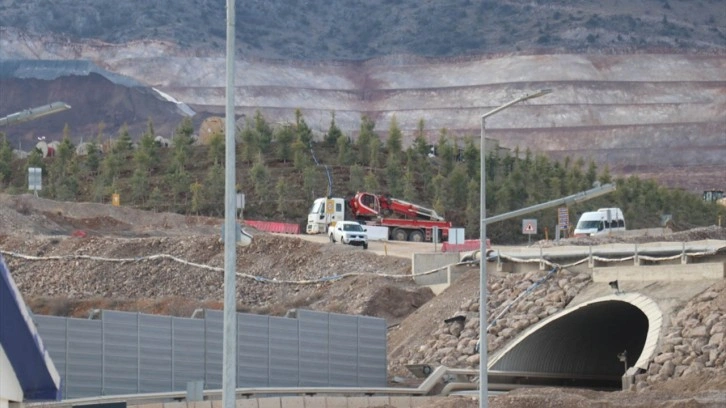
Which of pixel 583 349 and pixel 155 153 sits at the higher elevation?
pixel 155 153

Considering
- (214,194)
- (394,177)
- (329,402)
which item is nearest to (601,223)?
(394,177)

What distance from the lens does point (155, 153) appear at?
114188mm

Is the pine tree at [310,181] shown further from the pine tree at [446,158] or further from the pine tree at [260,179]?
the pine tree at [446,158]

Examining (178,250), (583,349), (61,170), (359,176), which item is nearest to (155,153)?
(61,170)

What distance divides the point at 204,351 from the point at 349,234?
36611 mm

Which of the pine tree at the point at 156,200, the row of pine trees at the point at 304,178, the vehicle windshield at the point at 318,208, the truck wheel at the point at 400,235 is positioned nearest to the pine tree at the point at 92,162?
the row of pine trees at the point at 304,178

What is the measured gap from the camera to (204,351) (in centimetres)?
4419

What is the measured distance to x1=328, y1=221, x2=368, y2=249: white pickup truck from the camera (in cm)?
8044

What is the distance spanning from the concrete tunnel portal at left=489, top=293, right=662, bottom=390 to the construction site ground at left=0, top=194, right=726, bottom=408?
373cm

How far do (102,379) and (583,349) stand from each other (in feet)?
75.7

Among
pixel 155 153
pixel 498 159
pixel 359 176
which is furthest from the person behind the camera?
pixel 498 159

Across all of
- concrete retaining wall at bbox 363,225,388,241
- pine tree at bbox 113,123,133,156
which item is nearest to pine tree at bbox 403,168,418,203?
concrete retaining wall at bbox 363,225,388,241

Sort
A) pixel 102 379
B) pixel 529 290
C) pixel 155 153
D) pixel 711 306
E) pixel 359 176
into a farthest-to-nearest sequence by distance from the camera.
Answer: pixel 155 153
pixel 359 176
pixel 529 290
pixel 711 306
pixel 102 379

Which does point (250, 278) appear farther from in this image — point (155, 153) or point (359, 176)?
point (155, 153)
